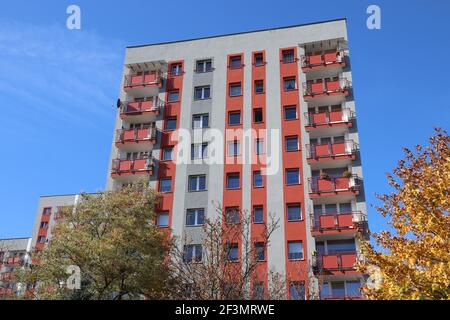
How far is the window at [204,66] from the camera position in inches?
1633

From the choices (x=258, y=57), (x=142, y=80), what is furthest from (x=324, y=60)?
(x=142, y=80)

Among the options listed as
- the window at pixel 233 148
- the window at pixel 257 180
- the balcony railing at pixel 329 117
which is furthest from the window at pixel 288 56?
the window at pixel 257 180

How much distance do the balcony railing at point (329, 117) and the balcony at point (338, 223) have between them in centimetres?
763

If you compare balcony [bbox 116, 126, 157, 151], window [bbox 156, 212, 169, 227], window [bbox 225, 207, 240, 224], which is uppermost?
balcony [bbox 116, 126, 157, 151]

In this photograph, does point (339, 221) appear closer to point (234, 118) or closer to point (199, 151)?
point (234, 118)

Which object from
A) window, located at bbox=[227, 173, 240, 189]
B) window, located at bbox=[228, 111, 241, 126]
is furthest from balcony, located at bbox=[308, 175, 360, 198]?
window, located at bbox=[228, 111, 241, 126]

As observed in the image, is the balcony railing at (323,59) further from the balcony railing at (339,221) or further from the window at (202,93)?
the balcony railing at (339,221)

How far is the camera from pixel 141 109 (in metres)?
39.7

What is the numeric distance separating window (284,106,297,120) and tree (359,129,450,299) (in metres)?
17.9

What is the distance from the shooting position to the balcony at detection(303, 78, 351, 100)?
120 feet

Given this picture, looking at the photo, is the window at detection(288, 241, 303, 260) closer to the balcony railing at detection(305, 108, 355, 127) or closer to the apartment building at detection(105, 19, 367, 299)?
the apartment building at detection(105, 19, 367, 299)
